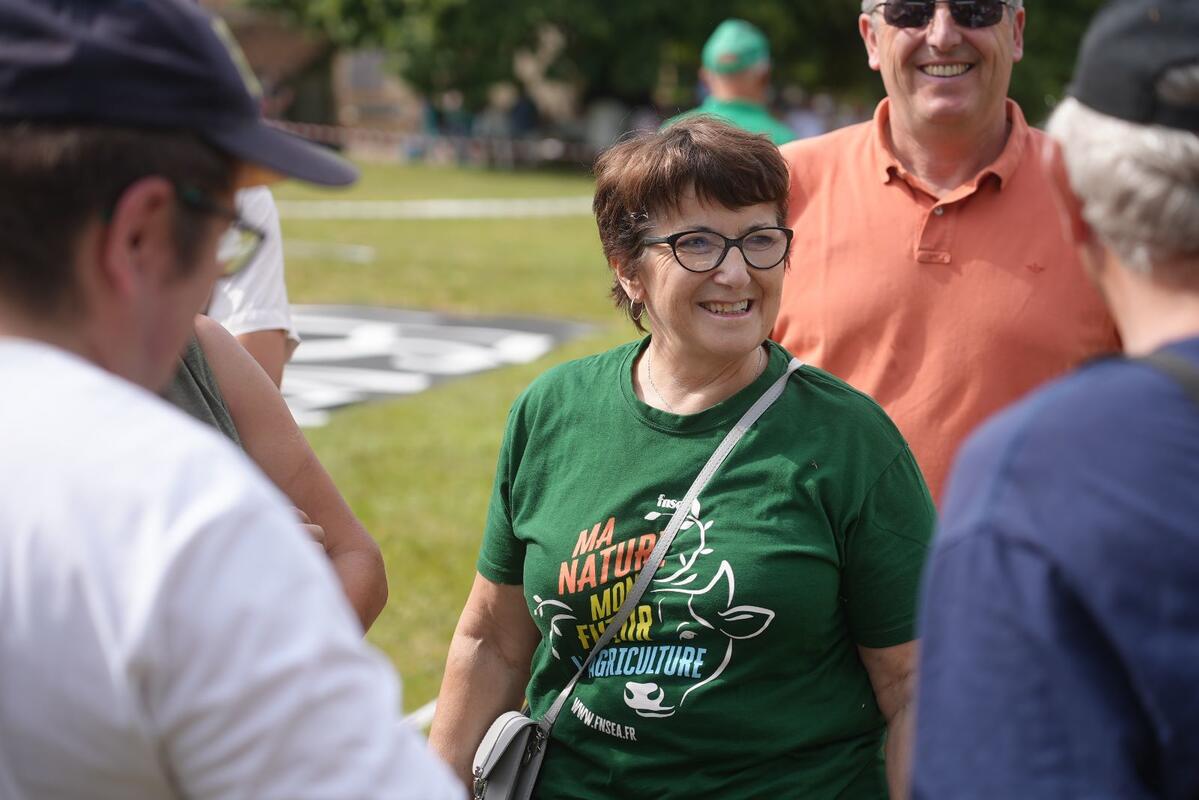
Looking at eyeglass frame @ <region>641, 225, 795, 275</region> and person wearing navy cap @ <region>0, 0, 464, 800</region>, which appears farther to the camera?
eyeglass frame @ <region>641, 225, 795, 275</region>

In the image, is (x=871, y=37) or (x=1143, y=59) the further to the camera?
(x=871, y=37)

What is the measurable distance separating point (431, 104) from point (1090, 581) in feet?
142

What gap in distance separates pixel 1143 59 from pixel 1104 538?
507 millimetres

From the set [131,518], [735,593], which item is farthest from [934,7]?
[131,518]

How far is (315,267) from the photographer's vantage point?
17.7m

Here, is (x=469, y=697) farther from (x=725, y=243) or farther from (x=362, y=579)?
(x=725, y=243)

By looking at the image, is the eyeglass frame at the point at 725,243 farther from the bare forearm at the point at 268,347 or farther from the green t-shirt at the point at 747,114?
the green t-shirt at the point at 747,114

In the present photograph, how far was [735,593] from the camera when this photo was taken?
2611 mm

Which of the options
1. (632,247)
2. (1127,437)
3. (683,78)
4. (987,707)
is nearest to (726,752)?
(632,247)

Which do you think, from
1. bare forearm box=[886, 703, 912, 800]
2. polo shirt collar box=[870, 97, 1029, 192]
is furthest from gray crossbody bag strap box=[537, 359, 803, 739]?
polo shirt collar box=[870, 97, 1029, 192]

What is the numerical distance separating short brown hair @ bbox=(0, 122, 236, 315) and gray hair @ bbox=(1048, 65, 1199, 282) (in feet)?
3.19

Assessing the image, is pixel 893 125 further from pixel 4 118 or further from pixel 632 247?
pixel 4 118

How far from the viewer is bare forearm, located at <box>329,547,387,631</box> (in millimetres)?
2605

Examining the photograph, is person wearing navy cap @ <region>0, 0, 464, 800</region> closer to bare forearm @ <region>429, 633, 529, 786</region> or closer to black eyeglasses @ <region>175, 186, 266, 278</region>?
black eyeglasses @ <region>175, 186, 266, 278</region>
